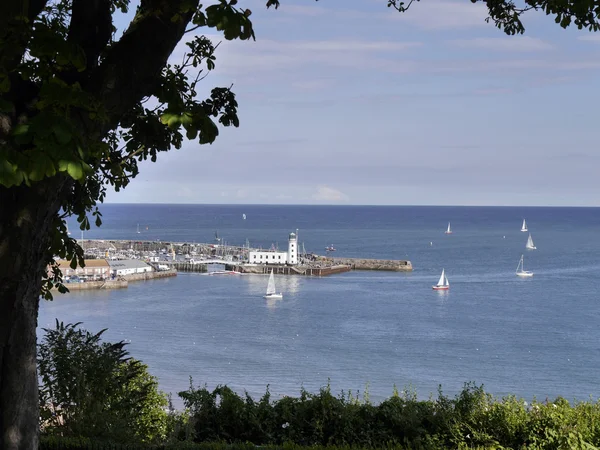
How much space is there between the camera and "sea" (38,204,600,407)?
3066cm

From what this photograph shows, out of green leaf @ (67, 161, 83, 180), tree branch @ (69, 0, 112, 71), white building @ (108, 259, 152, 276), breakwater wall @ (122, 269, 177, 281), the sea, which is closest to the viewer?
green leaf @ (67, 161, 83, 180)

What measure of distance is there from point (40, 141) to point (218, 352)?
110 feet

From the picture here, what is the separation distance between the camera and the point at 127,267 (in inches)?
2739

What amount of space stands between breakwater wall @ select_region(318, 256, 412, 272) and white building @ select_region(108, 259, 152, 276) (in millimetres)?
20001

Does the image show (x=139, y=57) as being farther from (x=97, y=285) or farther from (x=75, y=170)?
(x=97, y=285)

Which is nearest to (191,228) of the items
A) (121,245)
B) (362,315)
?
(121,245)

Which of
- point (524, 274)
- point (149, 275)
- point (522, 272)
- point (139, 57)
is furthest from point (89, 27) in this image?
point (149, 275)

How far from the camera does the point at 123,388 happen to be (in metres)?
7.04

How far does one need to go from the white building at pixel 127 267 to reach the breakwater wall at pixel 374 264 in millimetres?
20001

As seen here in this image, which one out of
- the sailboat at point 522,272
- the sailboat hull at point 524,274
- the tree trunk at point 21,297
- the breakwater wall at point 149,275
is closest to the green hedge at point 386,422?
the tree trunk at point 21,297

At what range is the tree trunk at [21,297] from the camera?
11.2ft

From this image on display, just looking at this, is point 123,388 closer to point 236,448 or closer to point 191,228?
point 236,448

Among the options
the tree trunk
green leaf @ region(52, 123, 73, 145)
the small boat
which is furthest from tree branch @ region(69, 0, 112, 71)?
the small boat

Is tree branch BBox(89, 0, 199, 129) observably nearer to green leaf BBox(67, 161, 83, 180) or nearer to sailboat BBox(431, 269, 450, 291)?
green leaf BBox(67, 161, 83, 180)
